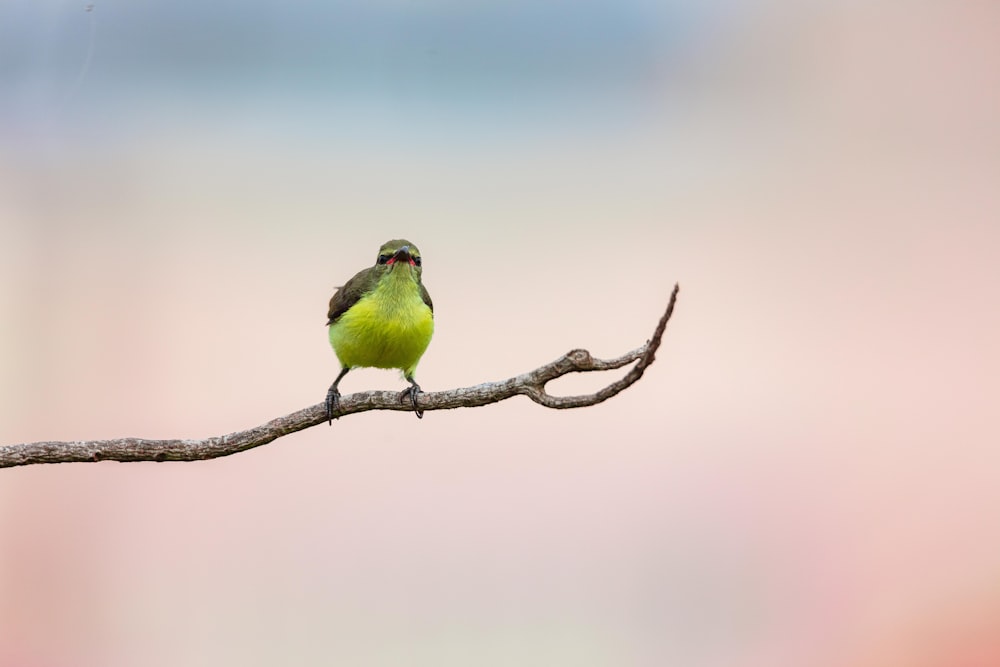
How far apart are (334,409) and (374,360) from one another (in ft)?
4.24

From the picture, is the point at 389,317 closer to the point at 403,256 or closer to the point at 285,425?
the point at 403,256

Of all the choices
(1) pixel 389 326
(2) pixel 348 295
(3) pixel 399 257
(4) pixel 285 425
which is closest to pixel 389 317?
(1) pixel 389 326

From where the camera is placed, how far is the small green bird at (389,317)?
13.2ft

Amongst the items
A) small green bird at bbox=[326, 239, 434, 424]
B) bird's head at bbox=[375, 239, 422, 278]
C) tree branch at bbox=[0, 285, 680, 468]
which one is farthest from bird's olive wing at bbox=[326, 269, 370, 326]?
tree branch at bbox=[0, 285, 680, 468]

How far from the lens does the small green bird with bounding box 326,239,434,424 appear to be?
403 cm

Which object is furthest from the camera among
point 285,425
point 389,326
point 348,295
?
Answer: point 348,295

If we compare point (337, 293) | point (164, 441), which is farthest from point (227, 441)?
point (337, 293)

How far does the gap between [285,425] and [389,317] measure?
1.30 metres

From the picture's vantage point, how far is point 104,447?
2645 millimetres

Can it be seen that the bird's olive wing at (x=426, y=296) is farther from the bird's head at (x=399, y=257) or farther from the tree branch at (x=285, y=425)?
the tree branch at (x=285, y=425)

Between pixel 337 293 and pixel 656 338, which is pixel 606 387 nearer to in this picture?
pixel 656 338

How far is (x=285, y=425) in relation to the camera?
9.14 ft

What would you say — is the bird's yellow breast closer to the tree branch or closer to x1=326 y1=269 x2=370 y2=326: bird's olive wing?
x1=326 y1=269 x2=370 y2=326: bird's olive wing

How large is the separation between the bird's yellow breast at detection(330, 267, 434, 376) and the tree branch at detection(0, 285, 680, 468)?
115cm
